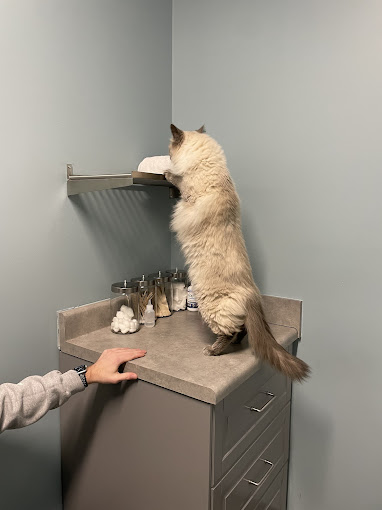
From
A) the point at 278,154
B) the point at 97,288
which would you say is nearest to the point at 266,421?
the point at 97,288

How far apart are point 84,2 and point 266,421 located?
1.59m

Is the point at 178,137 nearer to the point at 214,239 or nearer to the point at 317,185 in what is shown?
the point at 214,239

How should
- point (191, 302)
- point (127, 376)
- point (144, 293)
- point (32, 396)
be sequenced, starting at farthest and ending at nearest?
point (191, 302), point (144, 293), point (127, 376), point (32, 396)

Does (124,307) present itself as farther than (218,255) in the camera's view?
Yes

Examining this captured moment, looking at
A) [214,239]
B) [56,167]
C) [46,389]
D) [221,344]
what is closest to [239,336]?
[221,344]

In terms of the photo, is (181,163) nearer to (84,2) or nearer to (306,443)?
(84,2)

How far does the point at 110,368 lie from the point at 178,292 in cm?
64

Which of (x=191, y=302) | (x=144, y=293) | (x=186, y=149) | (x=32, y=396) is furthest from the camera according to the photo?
(x=191, y=302)

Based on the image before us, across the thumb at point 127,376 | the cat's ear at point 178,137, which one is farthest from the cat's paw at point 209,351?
the cat's ear at point 178,137

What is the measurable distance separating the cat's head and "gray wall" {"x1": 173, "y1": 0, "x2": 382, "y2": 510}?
389 mm

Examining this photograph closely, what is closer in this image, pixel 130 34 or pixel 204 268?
pixel 204 268

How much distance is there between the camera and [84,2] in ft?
4.31

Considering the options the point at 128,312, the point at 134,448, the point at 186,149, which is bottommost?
the point at 134,448

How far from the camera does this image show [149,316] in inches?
58.4
